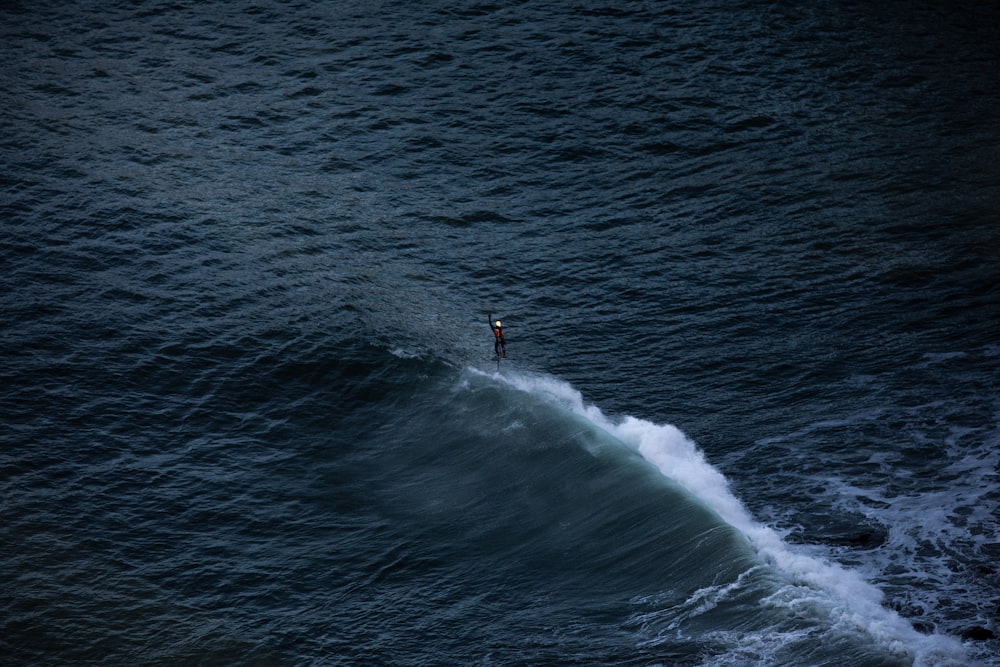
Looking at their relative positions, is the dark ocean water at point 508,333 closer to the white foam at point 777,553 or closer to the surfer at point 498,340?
the white foam at point 777,553

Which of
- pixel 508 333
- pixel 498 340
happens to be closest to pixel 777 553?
pixel 498 340

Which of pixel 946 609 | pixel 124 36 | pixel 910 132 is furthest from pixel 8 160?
pixel 946 609

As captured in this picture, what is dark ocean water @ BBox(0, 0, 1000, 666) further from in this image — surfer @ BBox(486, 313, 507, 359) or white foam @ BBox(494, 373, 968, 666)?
surfer @ BBox(486, 313, 507, 359)

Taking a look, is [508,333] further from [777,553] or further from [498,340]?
[777,553]

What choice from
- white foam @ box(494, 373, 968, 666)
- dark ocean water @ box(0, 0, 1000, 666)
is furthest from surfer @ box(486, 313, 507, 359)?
white foam @ box(494, 373, 968, 666)

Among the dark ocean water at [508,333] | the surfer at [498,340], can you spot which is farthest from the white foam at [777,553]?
the surfer at [498,340]

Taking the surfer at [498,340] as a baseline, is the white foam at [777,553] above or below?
below
